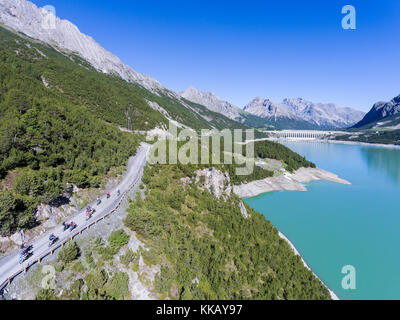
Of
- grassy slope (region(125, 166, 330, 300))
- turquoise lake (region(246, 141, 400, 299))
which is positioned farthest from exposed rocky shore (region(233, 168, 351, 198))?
A: grassy slope (region(125, 166, 330, 300))


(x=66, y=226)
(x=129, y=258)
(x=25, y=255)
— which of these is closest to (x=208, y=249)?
(x=129, y=258)

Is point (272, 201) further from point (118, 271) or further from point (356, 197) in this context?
point (118, 271)

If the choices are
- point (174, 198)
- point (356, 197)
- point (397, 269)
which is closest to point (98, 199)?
point (174, 198)

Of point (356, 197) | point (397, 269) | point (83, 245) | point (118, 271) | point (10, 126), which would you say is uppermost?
point (10, 126)

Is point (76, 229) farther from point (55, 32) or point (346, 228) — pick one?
point (55, 32)
